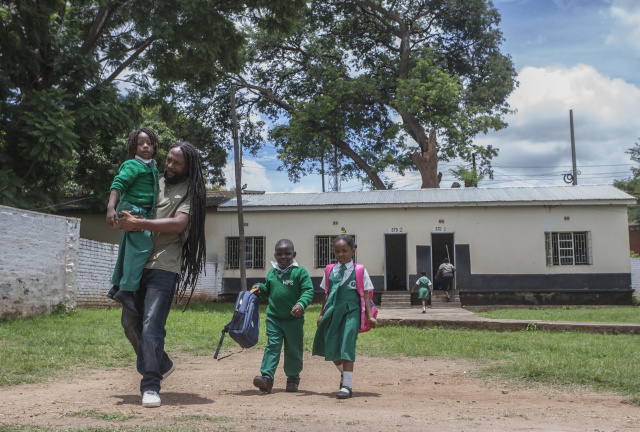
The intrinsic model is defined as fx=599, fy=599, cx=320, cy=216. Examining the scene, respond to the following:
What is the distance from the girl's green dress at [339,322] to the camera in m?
5.47

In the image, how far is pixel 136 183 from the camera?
15.0 feet

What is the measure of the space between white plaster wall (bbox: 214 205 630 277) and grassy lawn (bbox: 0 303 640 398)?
949 cm

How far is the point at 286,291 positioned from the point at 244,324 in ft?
1.94

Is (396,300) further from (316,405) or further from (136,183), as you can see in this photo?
(136,183)

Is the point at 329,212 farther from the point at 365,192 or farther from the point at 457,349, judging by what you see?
the point at 457,349

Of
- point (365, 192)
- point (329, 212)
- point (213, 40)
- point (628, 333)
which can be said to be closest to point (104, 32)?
point (213, 40)

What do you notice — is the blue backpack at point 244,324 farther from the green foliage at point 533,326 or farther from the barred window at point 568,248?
the barred window at point 568,248

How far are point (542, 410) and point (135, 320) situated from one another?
123 inches

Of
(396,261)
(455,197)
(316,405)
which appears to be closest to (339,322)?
(316,405)

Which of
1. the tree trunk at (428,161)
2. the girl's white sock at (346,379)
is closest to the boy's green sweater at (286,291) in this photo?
the girl's white sock at (346,379)

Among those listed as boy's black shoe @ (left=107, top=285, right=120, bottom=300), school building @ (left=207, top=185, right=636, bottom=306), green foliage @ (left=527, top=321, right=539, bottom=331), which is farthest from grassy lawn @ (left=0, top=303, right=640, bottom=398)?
school building @ (left=207, top=185, right=636, bottom=306)

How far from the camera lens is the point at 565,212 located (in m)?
20.4

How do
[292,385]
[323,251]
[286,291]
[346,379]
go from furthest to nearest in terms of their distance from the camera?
[323,251], [286,291], [292,385], [346,379]

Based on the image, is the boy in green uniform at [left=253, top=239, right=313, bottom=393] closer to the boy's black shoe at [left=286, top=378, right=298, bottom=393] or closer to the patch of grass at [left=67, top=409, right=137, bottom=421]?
the boy's black shoe at [left=286, top=378, right=298, bottom=393]
